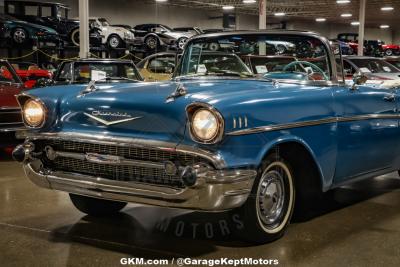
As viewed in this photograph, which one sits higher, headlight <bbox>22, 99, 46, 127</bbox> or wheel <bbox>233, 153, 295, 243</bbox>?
headlight <bbox>22, 99, 46, 127</bbox>

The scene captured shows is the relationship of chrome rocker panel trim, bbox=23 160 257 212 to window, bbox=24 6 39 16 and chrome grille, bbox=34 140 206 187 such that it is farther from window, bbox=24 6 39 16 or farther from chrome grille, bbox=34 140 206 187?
window, bbox=24 6 39 16

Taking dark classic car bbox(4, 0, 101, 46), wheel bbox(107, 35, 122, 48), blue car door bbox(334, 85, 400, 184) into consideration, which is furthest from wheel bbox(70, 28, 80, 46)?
blue car door bbox(334, 85, 400, 184)

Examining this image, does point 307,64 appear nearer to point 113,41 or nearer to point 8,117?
point 8,117

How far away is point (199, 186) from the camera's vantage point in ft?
10.0

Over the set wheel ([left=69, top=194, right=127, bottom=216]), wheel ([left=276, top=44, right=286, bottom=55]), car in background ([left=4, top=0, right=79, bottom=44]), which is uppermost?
car in background ([left=4, top=0, right=79, bottom=44])

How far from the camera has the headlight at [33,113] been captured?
3.77 m

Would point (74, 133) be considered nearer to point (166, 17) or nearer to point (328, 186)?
point (328, 186)

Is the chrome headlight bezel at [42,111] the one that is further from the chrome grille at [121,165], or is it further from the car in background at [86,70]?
the car in background at [86,70]

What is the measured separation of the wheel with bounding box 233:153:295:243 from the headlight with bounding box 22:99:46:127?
59.7 inches

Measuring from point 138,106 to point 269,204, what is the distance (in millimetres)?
1130

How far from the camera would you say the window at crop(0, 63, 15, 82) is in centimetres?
796

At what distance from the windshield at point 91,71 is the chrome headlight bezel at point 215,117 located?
528cm

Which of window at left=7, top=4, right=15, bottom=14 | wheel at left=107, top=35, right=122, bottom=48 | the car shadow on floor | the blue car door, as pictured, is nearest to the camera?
the car shadow on floor

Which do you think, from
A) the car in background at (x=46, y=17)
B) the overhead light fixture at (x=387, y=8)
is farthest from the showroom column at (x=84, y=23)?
the overhead light fixture at (x=387, y=8)
